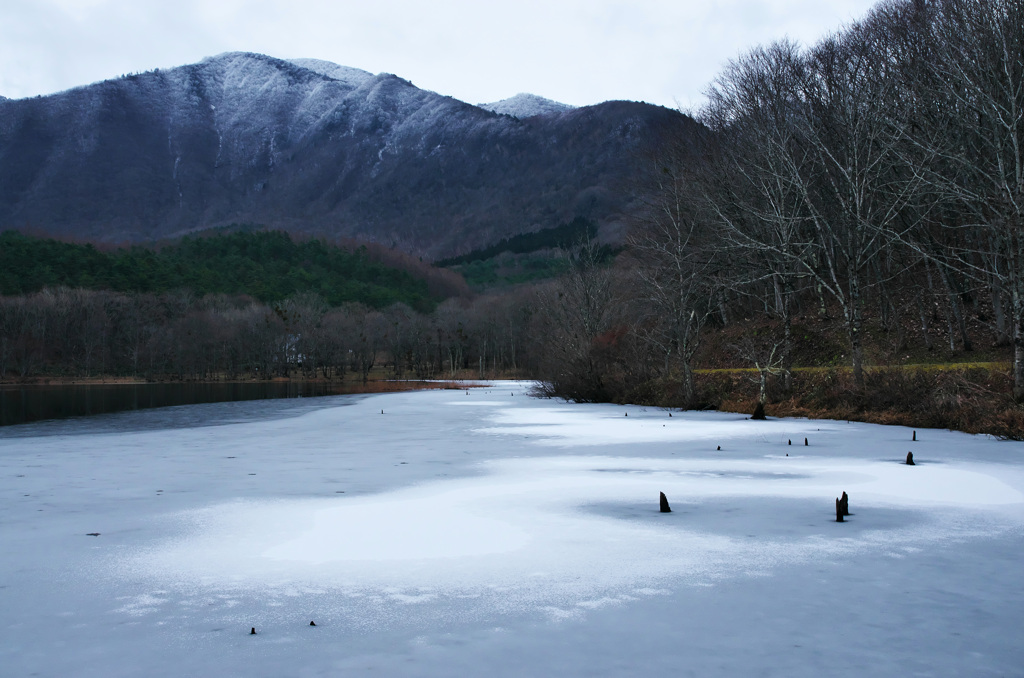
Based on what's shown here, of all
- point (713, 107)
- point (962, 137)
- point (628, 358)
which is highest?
point (713, 107)

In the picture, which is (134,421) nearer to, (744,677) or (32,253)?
(744,677)

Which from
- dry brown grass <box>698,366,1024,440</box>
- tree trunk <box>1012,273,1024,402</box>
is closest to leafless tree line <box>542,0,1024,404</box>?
tree trunk <box>1012,273,1024,402</box>

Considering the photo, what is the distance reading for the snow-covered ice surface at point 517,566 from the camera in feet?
16.3

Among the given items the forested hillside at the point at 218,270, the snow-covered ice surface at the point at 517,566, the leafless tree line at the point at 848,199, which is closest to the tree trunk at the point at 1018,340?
the leafless tree line at the point at 848,199

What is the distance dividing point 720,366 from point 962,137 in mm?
16744

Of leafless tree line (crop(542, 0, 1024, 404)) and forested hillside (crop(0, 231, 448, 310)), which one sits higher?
forested hillside (crop(0, 231, 448, 310))

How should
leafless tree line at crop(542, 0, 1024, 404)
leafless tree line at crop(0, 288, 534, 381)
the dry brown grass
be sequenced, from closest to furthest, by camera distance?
1. the dry brown grass
2. leafless tree line at crop(542, 0, 1024, 404)
3. leafless tree line at crop(0, 288, 534, 381)

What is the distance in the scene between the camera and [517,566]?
23.6 feet

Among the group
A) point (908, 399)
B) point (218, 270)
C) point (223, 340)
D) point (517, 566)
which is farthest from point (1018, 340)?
point (218, 270)

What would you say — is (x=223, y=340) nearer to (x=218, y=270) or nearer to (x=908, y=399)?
(x=218, y=270)

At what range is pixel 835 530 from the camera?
8508 mm

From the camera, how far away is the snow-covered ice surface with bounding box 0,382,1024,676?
4969 mm

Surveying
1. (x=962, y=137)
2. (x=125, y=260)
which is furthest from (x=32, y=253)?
(x=962, y=137)

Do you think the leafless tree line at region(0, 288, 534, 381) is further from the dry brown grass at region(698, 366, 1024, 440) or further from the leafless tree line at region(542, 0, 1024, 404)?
the dry brown grass at region(698, 366, 1024, 440)
